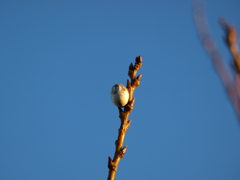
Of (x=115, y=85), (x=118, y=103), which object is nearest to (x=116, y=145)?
(x=118, y=103)

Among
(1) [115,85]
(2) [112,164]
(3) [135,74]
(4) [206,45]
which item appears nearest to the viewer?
(4) [206,45]

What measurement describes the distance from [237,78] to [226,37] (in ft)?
0.42

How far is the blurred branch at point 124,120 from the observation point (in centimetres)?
285

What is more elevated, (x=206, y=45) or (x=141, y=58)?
(x=141, y=58)

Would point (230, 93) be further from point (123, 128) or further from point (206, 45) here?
point (123, 128)

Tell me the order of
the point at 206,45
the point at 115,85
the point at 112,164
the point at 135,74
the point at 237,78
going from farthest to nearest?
the point at 115,85 → the point at 135,74 → the point at 112,164 → the point at 206,45 → the point at 237,78

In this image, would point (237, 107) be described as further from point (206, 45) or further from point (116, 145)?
point (116, 145)

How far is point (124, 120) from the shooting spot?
3.00 metres

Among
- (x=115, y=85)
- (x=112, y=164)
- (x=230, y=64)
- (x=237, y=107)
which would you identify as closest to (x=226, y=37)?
(x=230, y=64)

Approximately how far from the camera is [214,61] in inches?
42.0

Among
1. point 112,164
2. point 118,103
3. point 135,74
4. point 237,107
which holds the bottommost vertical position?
point 237,107

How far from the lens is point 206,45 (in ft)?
3.66

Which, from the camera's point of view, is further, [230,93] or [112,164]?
[112,164]

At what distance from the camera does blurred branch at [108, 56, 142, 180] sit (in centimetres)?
285
